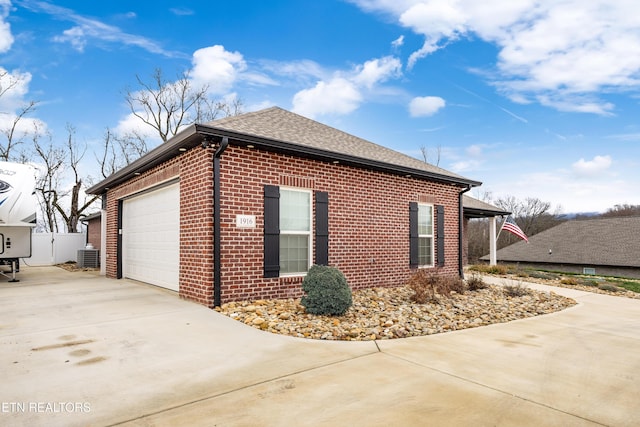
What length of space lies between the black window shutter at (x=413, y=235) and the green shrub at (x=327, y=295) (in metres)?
4.27

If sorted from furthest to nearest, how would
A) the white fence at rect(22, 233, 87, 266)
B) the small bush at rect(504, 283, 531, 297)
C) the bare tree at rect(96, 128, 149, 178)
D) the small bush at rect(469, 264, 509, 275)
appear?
the bare tree at rect(96, 128, 149, 178)
the white fence at rect(22, 233, 87, 266)
the small bush at rect(469, 264, 509, 275)
the small bush at rect(504, 283, 531, 297)

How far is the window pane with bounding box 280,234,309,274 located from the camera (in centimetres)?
729

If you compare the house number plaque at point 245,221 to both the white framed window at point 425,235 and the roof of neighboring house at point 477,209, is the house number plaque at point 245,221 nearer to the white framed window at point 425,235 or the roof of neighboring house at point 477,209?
the white framed window at point 425,235

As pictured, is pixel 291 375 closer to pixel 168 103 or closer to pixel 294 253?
pixel 294 253

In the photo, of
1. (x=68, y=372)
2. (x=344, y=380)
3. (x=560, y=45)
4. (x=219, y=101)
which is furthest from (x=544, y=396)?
(x=219, y=101)

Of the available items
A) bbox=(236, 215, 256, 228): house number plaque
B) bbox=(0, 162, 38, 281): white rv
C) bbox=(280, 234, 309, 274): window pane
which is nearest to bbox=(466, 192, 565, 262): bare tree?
bbox=(280, 234, 309, 274): window pane

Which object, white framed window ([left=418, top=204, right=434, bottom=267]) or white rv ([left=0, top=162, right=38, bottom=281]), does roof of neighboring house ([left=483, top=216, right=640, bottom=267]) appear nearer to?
white framed window ([left=418, top=204, right=434, bottom=267])

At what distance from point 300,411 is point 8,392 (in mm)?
2411

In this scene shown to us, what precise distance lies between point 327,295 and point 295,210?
2.30 m

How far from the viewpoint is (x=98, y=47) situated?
15617 mm

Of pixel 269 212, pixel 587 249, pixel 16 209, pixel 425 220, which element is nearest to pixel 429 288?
pixel 425 220

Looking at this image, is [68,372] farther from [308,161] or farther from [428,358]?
[308,161]

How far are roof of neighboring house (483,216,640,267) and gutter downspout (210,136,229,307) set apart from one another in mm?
23629

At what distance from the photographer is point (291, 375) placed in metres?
3.46
